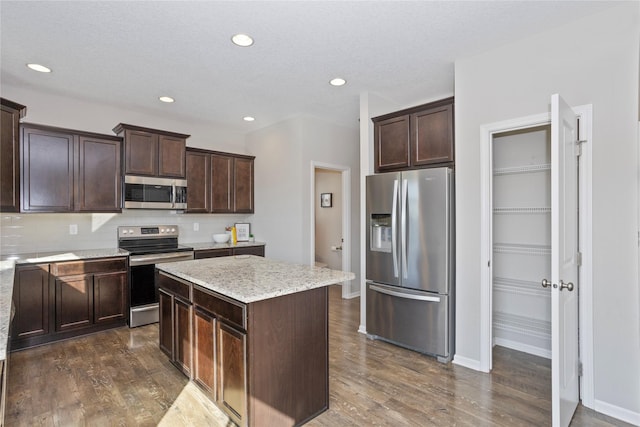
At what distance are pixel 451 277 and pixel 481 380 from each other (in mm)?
864

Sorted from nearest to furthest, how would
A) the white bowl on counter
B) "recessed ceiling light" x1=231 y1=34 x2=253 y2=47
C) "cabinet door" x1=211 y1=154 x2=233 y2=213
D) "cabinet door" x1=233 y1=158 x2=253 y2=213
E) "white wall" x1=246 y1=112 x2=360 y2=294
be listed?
1. "recessed ceiling light" x1=231 y1=34 x2=253 y2=47
2. "white wall" x1=246 y1=112 x2=360 y2=294
3. "cabinet door" x1=211 y1=154 x2=233 y2=213
4. the white bowl on counter
5. "cabinet door" x1=233 y1=158 x2=253 y2=213

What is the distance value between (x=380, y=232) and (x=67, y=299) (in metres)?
3.45

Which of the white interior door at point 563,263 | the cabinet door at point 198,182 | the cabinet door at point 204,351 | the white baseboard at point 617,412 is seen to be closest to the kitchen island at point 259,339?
the cabinet door at point 204,351

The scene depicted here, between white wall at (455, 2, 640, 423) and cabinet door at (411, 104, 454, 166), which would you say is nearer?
white wall at (455, 2, 640, 423)

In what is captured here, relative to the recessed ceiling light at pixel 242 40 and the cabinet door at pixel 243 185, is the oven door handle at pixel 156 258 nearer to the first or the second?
the cabinet door at pixel 243 185

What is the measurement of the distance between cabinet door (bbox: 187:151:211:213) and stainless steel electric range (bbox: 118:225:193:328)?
0.74 metres

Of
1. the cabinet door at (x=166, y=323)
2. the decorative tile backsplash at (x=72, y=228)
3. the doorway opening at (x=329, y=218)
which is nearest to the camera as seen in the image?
the cabinet door at (x=166, y=323)

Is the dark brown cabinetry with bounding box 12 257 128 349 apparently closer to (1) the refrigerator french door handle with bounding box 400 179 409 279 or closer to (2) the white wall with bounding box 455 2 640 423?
(1) the refrigerator french door handle with bounding box 400 179 409 279

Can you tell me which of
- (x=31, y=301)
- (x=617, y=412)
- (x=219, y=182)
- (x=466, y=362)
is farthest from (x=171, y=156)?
(x=617, y=412)

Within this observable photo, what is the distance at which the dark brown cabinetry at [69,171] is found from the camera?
3457 mm

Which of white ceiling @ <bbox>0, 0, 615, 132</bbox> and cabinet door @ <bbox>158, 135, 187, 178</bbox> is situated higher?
white ceiling @ <bbox>0, 0, 615, 132</bbox>

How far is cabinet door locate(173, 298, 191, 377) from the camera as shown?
8.05 feet

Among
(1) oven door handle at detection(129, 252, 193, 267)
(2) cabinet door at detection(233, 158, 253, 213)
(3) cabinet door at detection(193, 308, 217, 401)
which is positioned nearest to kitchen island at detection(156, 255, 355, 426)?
(3) cabinet door at detection(193, 308, 217, 401)

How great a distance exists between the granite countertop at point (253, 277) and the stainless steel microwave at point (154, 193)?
182 cm
